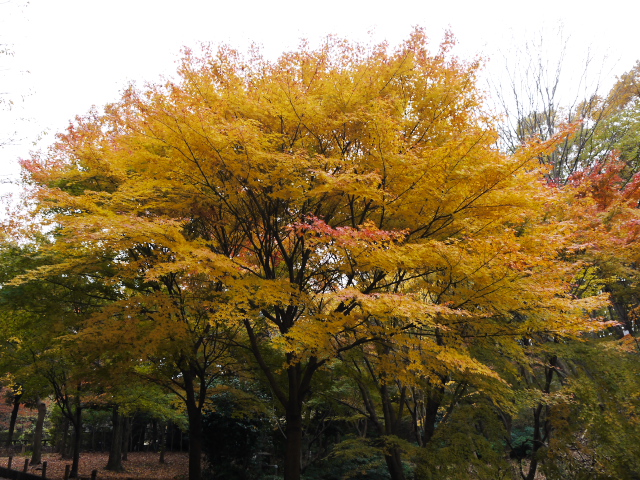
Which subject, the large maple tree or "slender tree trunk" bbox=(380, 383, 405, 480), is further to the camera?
"slender tree trunk" bbox=(380, 383, 405, 480)

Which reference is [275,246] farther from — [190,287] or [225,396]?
[225,396]

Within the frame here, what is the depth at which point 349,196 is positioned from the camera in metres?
6.93

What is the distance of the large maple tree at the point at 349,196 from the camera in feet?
18.5

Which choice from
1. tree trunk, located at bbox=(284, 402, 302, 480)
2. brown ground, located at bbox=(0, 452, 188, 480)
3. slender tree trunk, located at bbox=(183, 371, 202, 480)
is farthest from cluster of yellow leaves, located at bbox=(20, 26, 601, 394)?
brown ground, located at bbox=(0, 452, 188, 480)

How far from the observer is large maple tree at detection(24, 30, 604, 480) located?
564 centimetres

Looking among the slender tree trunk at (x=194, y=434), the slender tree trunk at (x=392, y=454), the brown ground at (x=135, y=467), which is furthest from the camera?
the brown ground at (x=135, y=467)

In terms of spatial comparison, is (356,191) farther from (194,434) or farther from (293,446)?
(194,434)

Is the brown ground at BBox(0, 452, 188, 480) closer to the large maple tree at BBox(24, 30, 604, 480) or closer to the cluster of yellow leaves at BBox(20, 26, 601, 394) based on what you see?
the large maple tree at BBox(24, 30, 604, 480)

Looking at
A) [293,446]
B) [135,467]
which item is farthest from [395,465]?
[135,467]

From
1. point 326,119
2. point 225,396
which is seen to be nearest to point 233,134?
point 326,119

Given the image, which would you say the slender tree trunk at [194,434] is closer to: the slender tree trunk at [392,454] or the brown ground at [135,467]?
the slender tree trunk at [392,454]

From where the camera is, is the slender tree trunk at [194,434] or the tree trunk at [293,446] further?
the slender tree trunk at [194,434]

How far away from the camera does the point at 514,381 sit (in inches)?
363

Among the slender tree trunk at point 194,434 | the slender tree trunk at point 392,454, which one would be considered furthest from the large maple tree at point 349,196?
the slender tree trunk at point 194,434
